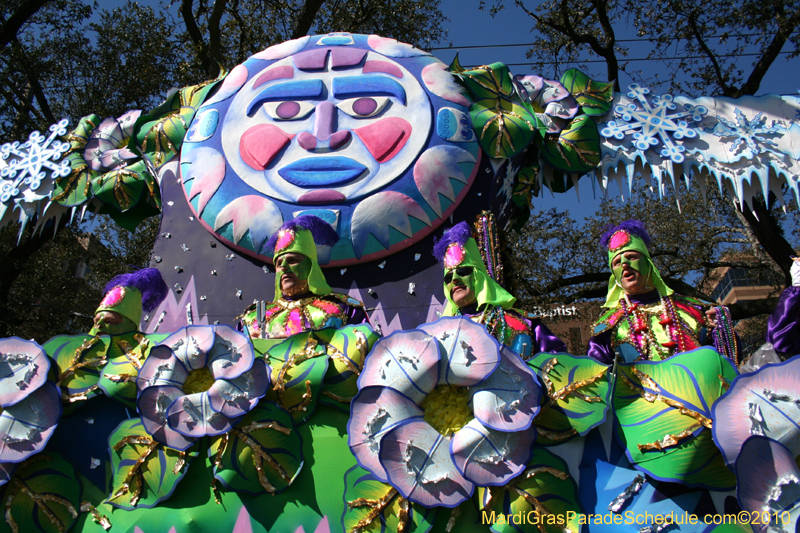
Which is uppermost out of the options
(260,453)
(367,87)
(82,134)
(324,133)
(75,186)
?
(82,134)

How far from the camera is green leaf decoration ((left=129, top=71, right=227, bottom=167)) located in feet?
18.5

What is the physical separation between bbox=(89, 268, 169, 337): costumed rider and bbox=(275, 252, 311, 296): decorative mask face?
82cm

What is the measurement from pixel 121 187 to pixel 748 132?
512cm

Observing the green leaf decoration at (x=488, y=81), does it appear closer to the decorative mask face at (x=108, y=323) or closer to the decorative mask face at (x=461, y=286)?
the decorative mask face at (x=461, y=286)

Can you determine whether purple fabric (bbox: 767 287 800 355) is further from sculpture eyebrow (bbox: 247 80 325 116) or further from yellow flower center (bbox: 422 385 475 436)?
sculpture eyebrow (bbox: 247 80 325 116)

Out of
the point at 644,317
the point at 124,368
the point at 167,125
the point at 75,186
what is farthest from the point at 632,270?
the point at 75,186

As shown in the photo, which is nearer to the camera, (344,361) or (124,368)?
(344,361)

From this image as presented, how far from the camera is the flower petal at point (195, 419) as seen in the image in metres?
2.94

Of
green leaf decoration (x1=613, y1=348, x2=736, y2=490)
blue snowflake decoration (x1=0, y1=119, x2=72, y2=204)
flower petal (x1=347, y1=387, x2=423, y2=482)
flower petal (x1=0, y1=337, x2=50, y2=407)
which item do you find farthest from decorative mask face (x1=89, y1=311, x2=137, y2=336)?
green leaf decoration (x1=613, y1=348, x2=736, y2=490)

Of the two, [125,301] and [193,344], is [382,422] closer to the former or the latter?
[193,344]

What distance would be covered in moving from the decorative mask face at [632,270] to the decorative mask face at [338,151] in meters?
1.50

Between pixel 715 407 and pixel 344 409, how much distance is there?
60.3 inches

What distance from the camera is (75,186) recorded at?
5.95m

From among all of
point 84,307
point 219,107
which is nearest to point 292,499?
point 219,107
